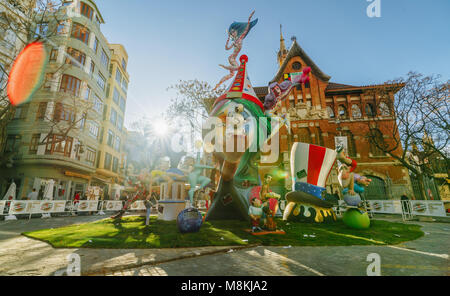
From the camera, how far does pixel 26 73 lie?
1538cm

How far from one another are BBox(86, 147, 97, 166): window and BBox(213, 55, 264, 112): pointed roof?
67.2 feet

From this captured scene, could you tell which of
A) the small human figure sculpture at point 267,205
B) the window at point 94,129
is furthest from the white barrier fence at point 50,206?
the small human figure sculpture at point 267,205

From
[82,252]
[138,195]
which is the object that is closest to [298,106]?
[138,195]

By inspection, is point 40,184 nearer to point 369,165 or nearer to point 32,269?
point 32,269

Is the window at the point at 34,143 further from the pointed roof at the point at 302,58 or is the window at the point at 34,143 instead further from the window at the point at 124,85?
the pointed roof at the point at 302,58

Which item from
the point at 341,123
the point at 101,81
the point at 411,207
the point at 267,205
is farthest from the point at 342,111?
the point at 101,81

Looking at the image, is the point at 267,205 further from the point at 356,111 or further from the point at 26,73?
the point at 356,111

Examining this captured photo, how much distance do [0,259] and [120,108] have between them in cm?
2894

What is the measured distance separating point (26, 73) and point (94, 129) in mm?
8452

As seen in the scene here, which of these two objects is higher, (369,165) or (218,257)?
(369,165)

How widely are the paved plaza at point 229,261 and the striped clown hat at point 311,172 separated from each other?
4008 millimetres

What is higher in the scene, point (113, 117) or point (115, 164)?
point (113, 117)

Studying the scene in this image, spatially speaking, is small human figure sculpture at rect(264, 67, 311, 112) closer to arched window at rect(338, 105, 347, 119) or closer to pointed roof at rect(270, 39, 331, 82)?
arched window at rect(338, 105, 347, 119)
